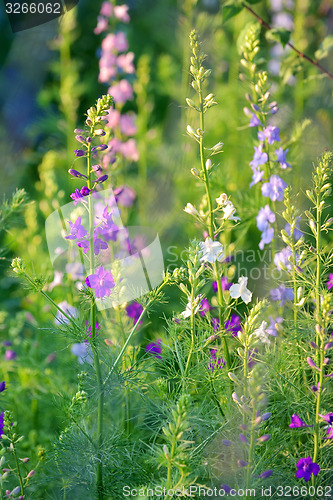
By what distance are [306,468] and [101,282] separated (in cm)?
61

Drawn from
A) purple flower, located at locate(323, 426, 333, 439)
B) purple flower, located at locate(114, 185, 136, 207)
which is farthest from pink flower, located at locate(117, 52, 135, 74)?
purple flower, located at locate(323, 426, 333, 439)

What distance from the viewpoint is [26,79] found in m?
3.66

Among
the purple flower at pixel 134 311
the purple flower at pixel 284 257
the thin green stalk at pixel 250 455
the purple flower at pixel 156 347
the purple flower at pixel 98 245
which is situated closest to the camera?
the thin green stalk at pixel 250 455

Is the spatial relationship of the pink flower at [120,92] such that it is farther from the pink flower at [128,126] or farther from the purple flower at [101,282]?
the purple flower at [101,282]

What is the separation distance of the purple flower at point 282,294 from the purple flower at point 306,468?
0.51 metres

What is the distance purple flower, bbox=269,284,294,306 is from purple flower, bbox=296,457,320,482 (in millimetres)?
507

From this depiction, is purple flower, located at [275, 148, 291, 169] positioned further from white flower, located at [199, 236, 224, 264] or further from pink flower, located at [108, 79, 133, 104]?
pink flower, located at [108, 79, 133, 104]

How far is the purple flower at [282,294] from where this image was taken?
5.30 feet

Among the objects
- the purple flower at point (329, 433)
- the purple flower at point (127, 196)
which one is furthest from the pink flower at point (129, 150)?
the purple flower at point (329, 433)

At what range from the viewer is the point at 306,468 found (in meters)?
1.21

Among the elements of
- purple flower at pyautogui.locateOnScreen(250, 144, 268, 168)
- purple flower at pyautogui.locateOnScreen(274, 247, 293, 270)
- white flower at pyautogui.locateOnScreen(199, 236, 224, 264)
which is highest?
white flower at pyautogui.locateOnScreen(199, 236, 224, 264)

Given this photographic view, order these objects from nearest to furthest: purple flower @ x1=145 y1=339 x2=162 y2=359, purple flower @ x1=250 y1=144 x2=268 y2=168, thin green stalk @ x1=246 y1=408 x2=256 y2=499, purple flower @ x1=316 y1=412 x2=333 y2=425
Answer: thin green stalk @ x1=246 y1=408 x2=256 y2=499 < purple flower @ x1=316 y1=412 x2=333 y2=425 < purple flower @ x1=145 y1=339 x2=162 y2=359 < purple flower @ x1=250 y1=144 x2=268 y2=168

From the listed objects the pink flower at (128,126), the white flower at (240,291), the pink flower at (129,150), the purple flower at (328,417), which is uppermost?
the white flower at (240,291)

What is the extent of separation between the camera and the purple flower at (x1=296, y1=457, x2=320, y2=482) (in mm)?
1205
